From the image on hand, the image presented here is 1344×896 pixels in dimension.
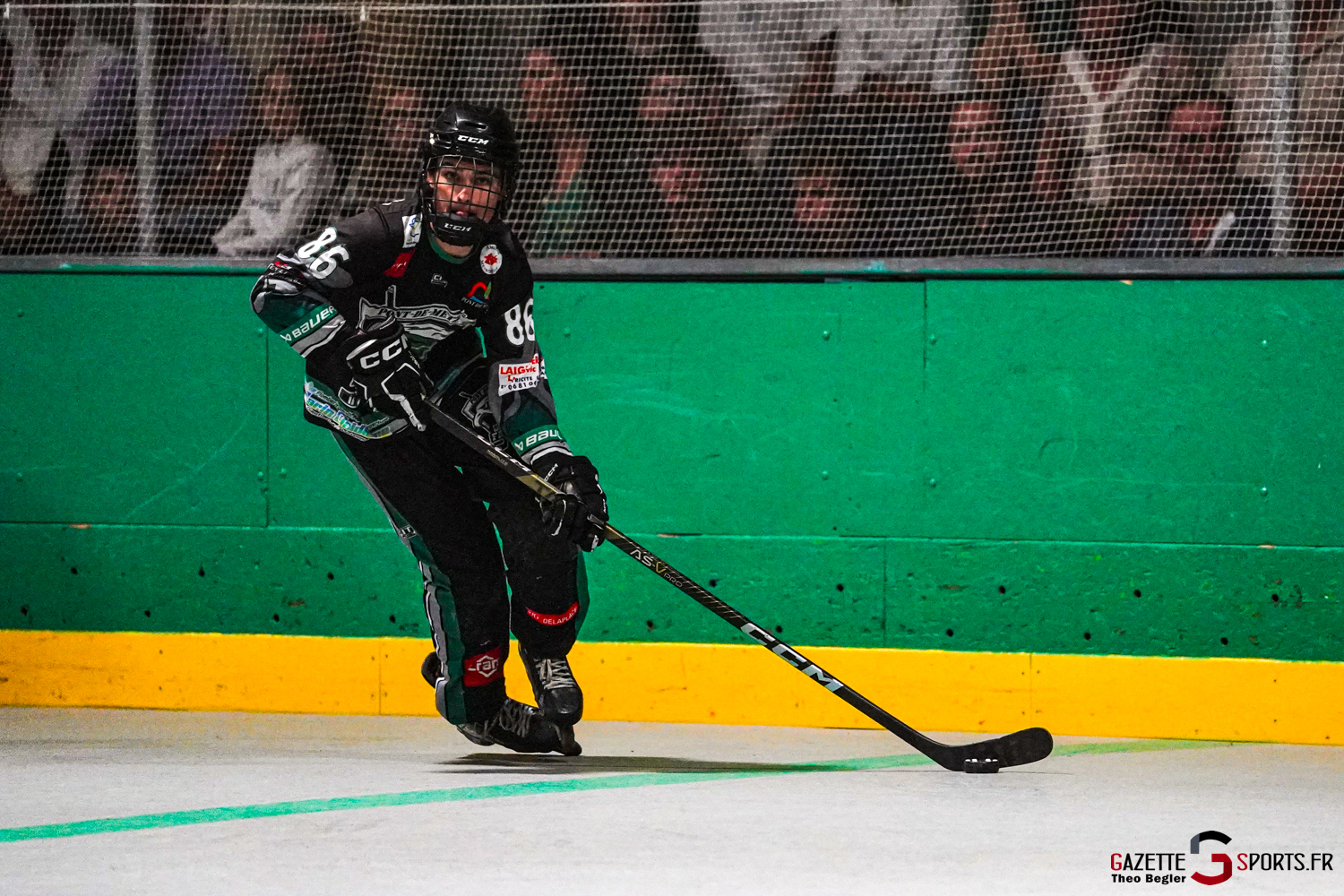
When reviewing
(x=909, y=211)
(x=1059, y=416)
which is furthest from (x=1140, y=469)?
(x=909, y=211)

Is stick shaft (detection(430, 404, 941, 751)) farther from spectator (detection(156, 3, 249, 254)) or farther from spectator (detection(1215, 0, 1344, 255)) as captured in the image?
spectator (detection(1215, 0, 1344, 255))

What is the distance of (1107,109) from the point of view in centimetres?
498

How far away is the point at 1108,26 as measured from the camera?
4.96m

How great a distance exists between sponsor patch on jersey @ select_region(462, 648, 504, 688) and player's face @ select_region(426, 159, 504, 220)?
1075 millimetres

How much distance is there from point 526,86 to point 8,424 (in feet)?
6.41

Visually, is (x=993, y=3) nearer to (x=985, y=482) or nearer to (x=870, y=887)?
(x=985, y=482)

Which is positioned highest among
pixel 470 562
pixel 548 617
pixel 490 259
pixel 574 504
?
pixel 490 259

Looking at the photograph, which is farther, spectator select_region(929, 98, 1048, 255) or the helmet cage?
spectator select_region(929, 98, 1048, 255)

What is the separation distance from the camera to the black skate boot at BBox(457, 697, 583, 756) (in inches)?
168

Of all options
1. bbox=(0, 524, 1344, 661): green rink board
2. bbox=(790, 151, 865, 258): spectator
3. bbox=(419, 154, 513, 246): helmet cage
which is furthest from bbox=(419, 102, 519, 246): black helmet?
bbox=(0, 524, 1344, 661): green rink board

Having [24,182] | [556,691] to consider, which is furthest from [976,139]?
[24,182]

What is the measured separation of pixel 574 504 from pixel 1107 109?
205 centimetres

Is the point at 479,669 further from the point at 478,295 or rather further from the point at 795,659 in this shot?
the point at 478,295

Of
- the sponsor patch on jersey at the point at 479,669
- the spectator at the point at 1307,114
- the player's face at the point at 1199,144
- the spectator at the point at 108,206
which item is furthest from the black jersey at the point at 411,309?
the spectator at the point at 1307,114
